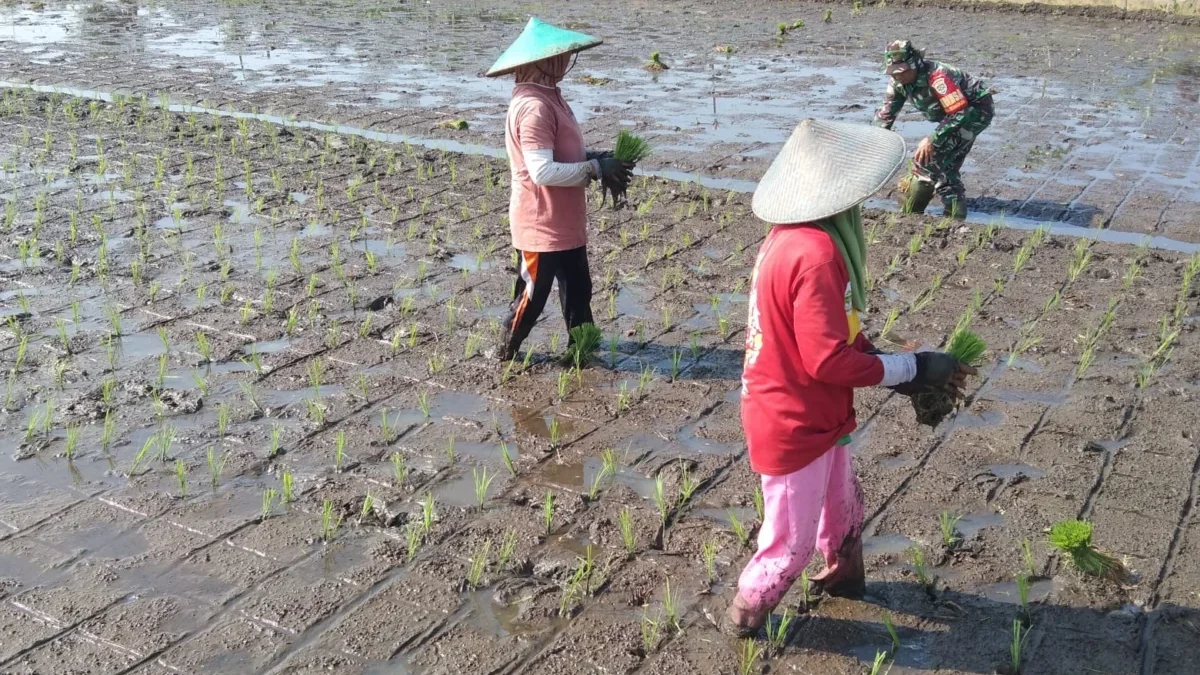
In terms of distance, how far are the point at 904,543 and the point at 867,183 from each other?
1415 millimetres

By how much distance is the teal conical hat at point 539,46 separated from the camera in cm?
437

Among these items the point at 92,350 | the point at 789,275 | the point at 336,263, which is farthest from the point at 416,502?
the point at 336,263

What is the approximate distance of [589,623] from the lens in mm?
3242

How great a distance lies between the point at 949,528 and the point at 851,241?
127 cm

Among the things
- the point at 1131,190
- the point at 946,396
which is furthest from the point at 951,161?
the point at 946,396

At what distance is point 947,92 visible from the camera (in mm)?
7285

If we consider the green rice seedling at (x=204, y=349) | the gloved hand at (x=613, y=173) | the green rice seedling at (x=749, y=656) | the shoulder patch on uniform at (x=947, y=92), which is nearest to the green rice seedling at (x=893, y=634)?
the green rice seedling at (x=749, y=656)

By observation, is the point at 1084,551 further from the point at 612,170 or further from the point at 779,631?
the point at 612,170

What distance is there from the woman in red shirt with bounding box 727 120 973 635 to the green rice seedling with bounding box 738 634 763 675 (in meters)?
0.10

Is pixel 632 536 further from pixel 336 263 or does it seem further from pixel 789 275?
pixel 336 263

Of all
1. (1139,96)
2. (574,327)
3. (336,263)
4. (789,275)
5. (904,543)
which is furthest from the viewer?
(1139,96)

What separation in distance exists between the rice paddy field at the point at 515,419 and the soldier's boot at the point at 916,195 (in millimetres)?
349

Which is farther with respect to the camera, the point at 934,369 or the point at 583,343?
the point at 583,343

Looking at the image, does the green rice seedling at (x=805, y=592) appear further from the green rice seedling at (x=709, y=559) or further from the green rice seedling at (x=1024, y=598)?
the green rice seedling at (x=1024, y=598)
